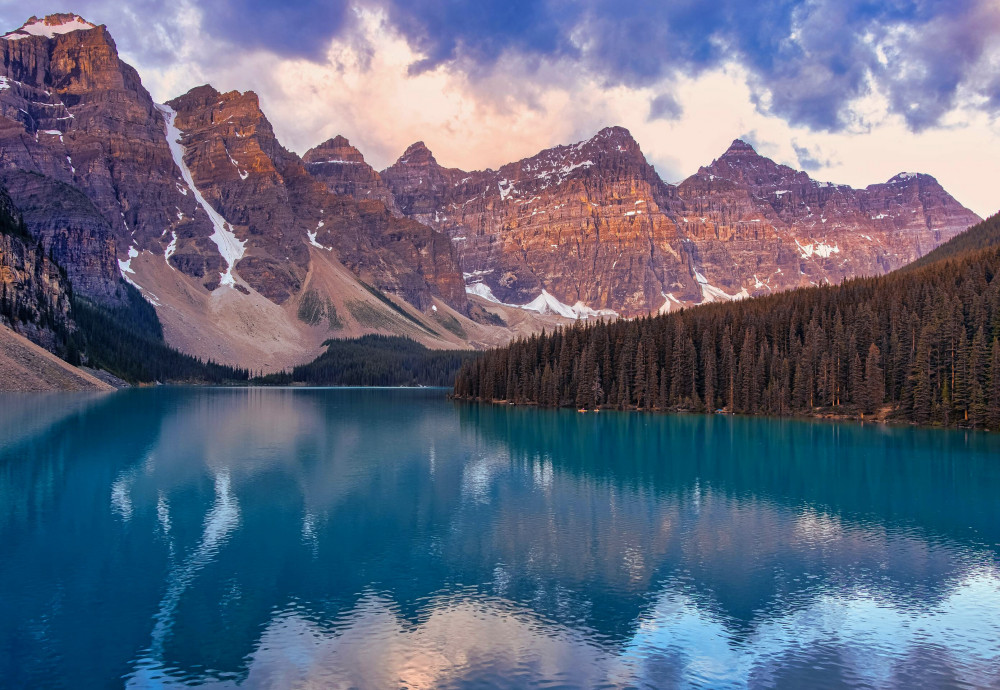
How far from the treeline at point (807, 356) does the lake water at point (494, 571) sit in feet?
111

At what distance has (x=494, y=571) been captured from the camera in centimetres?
2620

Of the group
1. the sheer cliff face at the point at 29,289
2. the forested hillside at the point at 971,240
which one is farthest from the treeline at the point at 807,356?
the sheer cliff face at the point at 29,289

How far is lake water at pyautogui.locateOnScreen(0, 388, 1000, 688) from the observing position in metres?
18.7

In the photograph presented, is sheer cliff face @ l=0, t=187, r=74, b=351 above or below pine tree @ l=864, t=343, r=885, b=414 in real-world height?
above

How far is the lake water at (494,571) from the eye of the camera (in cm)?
1867

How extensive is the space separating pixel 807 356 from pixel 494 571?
278 ft

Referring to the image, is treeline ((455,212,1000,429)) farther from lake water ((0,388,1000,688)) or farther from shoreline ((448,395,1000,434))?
lake water ((0,388,1000,688))

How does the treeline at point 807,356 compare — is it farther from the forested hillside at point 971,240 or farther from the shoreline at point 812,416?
the forested hillside at point 971,240

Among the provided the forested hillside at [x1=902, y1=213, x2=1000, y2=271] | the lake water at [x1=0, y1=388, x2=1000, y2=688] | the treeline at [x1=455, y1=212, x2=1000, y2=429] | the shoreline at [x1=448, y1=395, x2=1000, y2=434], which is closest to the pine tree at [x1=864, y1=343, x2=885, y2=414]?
the treeline at [x1=455, y1=212, x2=1000, y2=429]

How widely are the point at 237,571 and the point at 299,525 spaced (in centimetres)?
710

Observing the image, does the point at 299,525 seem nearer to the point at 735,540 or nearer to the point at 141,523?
the point at 141,523

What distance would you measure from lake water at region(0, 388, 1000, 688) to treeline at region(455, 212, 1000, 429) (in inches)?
1335

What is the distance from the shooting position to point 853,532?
32.7m

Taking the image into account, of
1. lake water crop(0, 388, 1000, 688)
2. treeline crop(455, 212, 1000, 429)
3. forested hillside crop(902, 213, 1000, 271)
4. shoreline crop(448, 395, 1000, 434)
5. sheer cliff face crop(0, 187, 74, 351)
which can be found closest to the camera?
lake water crop(0, 388, 1000, 688)
